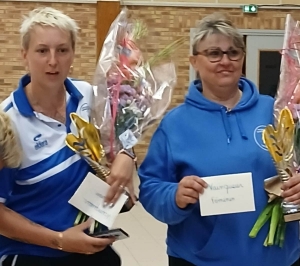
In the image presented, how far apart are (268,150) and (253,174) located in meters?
0.10

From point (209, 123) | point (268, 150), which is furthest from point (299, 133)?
point (209, 123)

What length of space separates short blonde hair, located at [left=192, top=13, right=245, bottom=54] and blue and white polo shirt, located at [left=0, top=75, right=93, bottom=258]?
56cm

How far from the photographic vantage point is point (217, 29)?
1.90 metres

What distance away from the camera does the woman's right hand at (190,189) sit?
176 centimetres

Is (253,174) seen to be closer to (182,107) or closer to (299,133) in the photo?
(299,133)

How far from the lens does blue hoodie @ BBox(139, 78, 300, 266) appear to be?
6.14 feet

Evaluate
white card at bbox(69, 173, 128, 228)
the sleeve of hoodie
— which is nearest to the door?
the sleeve of hoodie

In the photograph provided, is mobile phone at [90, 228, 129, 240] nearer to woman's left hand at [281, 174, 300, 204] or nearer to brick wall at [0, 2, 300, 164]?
woman's left hand at [281, 174, 300, 204]

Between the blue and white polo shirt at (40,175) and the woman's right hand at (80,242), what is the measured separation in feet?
0.21

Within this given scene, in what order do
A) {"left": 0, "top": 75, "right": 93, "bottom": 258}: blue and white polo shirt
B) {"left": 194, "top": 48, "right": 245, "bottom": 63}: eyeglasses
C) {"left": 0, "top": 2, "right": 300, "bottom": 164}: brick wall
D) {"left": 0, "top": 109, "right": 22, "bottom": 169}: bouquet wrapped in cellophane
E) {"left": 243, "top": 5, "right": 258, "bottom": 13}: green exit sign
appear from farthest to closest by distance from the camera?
1. {"left": 243, "top": 5, "right": 258, "bottom": 13}: green exit sign
2. {"left": 0, "top": 2, "right": 300, "bottom": 164}: brick wall
3. {"left": 194, "top": 48, "right": 245, "bottom": 63}: eyeglasses
4. {"left": 0, "top": 75, "right": 93, "bottom": 258}: blue and white polo shirt
5. {"left": 0, "top": 109, "right": 22, "bottom": 169}: bouquet wrapped in cellophane

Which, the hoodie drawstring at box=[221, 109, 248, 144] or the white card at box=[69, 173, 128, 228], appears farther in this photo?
the hoodie drawstring at box=[221, 109, 248, 144]

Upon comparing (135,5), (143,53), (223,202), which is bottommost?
(223,202)

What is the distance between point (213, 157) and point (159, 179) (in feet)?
0.73

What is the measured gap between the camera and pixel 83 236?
1.75m
